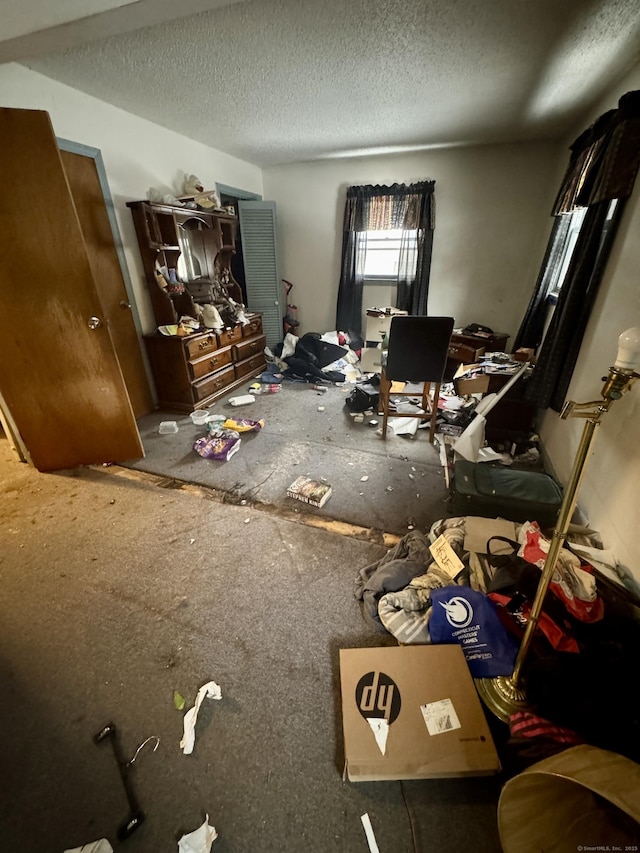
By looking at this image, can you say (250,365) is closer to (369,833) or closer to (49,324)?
(49,324)

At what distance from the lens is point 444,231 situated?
3.95m

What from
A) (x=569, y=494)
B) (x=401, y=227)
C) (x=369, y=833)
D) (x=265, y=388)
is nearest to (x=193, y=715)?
(x=369, y=833)

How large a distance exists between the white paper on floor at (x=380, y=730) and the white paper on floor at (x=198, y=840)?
0.47m

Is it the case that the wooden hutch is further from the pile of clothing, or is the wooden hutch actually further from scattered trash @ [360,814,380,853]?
scattered trash @ [360,814,380,853]

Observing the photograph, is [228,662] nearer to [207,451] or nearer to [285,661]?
[285,661]

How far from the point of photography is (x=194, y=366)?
3061mm

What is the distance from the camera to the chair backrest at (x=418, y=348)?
2348mm

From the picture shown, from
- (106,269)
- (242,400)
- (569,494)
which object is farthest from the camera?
(242,400)

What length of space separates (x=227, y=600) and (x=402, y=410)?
219 cm

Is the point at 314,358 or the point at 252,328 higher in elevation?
the point at 252,328

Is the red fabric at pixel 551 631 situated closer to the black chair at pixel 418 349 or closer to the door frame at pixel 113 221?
the black chair at pixel 418 349

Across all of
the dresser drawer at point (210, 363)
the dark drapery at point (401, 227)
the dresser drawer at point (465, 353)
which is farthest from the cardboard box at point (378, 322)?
the dresser drawer at point (210, 363)

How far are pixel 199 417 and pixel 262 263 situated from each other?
240 centimetres

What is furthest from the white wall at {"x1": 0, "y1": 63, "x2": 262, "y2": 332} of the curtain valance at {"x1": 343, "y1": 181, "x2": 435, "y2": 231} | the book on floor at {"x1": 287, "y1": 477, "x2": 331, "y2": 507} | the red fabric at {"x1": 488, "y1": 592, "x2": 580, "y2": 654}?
the red fabric at {"x1": 488, "y1": 592, "x2": 580, "y2": 654}
